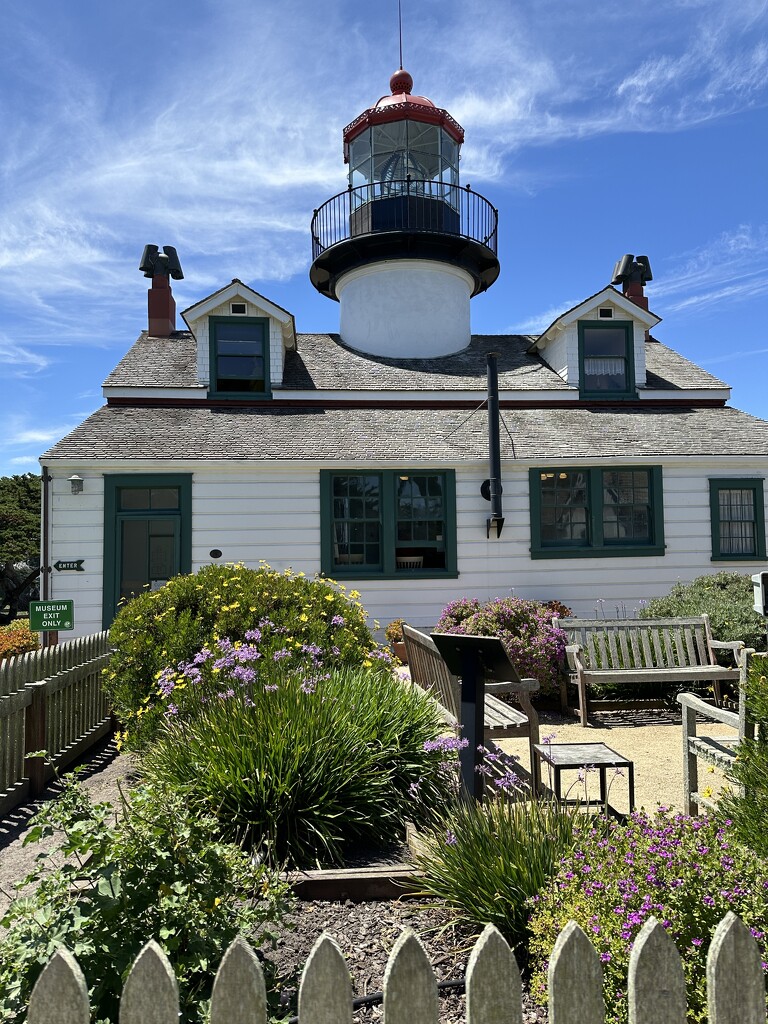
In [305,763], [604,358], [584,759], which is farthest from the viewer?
[604,358]

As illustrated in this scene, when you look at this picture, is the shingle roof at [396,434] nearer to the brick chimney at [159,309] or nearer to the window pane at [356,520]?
the window pane at [356,520]

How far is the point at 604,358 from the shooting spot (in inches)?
640

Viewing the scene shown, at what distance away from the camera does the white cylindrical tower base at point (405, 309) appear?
701 inches

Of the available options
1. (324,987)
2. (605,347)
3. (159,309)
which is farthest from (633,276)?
(324,987)

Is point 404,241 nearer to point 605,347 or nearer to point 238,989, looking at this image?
point 605,347

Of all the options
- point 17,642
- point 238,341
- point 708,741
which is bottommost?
point 17,642

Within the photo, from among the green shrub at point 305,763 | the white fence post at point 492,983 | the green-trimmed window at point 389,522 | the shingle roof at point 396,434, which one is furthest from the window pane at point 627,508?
the white fence post at point 492,983

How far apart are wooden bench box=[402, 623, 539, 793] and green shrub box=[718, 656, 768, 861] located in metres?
1.39

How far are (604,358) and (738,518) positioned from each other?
4416 mm

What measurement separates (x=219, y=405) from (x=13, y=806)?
1030 centimetres

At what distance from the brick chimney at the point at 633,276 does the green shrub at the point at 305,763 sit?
17.0m

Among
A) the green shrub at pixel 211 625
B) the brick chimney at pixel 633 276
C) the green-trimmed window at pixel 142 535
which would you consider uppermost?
the brick chimney at pixel 633 276

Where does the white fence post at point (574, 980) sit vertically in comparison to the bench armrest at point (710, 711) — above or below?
above

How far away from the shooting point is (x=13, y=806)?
579 centimetres
